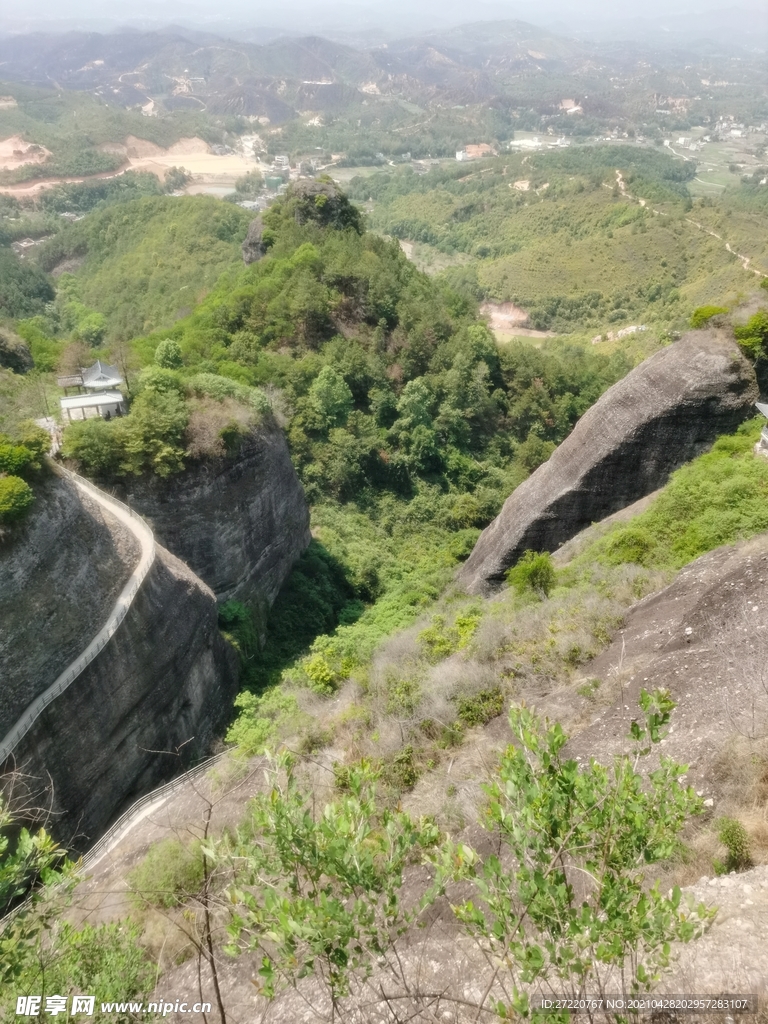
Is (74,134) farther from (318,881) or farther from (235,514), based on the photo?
(318,881)

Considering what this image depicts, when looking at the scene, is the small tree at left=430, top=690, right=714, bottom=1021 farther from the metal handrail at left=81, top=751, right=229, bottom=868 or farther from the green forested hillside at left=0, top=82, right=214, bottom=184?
the green forested hillside at left=0, top=82, right=214, bottom=184

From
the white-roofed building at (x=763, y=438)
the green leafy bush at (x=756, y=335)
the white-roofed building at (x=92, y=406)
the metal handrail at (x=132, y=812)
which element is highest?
the green leafy bush at (x=756, y=335)

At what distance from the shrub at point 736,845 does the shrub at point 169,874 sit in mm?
8534

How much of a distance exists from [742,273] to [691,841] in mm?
91115

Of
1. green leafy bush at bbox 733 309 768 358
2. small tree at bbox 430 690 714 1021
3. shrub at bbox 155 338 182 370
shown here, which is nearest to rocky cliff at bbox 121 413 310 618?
shrub at bbox 155 338 182 370

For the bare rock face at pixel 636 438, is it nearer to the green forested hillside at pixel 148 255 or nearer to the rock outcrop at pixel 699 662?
the rock outcrop at pixel 699 662

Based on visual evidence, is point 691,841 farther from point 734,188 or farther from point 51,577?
point 734,188

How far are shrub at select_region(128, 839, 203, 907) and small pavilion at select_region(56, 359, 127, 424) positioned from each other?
15.5m

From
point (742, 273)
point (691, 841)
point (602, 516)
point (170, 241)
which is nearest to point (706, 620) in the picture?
point (691, 841)

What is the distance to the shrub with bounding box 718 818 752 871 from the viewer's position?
8.13 m

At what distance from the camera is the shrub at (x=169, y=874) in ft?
36.3

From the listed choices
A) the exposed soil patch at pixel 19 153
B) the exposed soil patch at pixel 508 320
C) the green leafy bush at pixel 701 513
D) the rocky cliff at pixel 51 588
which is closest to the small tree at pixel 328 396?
the rocky cliff at pixel 51 588

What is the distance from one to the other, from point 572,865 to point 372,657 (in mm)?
14437

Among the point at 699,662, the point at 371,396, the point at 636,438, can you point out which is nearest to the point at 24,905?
the point at 699,662
